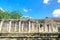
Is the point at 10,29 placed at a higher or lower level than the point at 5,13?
lower

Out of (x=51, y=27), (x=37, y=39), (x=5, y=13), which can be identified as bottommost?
(x=37, y=39)

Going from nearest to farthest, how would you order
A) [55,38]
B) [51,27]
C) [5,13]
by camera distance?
[55,38] < [51,27] < [5,13]

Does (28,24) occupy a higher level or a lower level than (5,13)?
lower

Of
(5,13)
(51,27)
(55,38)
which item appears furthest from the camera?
(5,13)

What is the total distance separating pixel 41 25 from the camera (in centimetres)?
1276

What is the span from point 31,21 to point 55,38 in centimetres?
224

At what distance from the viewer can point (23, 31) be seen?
12484mm

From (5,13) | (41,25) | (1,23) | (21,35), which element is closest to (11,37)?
(21,35)

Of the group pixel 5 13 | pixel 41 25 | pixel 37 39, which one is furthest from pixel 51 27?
pixel 5 13

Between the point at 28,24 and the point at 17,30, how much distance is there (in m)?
0.90

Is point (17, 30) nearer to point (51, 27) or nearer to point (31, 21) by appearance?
point (31, 21)

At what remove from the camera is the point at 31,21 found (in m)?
13.0

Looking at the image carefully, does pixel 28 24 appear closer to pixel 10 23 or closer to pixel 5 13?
pixel 10 23

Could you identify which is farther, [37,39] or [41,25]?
[41,25]
